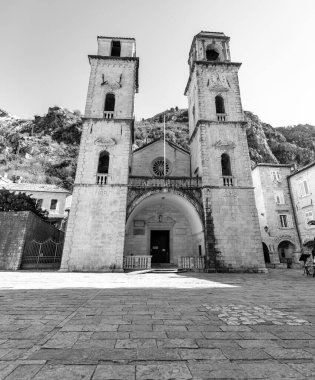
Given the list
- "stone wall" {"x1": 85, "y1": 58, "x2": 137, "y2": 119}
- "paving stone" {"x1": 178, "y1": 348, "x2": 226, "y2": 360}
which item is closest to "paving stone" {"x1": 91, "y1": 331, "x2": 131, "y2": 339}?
"paving stone" {"x1": 178, "y1": 348, "x2": 226, "y2": 360}

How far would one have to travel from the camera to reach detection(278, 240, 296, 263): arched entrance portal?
25.8m

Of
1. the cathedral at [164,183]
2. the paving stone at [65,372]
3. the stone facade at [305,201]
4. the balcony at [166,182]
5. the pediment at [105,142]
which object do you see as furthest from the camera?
the stone facade at [305,201]

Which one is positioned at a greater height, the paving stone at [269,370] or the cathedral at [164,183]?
the cathedral at [164,183]

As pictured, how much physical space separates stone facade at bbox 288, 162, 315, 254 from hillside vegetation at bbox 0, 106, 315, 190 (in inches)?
682

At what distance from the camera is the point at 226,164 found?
1817cm

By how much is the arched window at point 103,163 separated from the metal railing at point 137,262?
7.26 metres

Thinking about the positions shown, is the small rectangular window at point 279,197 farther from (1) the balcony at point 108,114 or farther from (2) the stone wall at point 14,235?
(2) the stone wall at point 14,235

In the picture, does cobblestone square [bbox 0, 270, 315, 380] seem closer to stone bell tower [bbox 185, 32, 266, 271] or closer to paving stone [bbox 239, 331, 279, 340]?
paving stone [bbox 239, 331, 279, 340]

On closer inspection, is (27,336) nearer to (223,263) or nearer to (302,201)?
(223,263)

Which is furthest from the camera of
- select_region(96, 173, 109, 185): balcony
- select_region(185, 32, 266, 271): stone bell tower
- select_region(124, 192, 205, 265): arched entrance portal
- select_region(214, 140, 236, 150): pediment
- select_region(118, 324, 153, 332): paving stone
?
select_region(124, 192, 205, 265): arched entrance portal

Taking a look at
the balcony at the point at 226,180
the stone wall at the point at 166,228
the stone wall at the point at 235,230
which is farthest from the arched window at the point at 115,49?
the stone wall at the point at 235,230

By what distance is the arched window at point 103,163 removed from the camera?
688 inches

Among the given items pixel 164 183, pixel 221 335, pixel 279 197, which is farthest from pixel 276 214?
pixel 221 335

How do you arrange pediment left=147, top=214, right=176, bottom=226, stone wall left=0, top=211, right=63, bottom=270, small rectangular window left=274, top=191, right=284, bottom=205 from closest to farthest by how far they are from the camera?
stone wall left=0, top=211, right=63, bottom=270
pediment left=147, top=214, right=176, bottom=226
small rectangular window left=274, top=191, right=284, bottom=205
